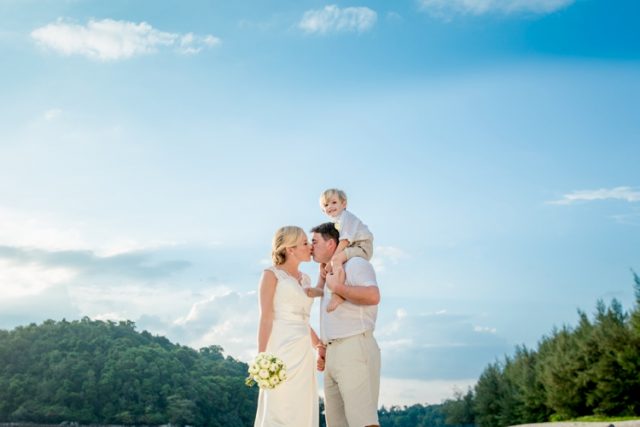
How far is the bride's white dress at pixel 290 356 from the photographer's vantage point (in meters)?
6.17

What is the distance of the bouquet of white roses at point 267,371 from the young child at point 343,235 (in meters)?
0.63

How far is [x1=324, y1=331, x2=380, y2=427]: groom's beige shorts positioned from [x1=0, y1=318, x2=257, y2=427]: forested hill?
73.8 metres

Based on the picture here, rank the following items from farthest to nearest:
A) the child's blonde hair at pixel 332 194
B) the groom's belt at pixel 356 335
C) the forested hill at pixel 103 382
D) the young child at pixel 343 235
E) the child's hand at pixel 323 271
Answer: the forested hill at pixel 103 382 → the child's blonde hair at pixel 332 194 → the child's hand at pixel 323 271 → the young child at pixel 343 235 → the groom's belt at pixel 356 335

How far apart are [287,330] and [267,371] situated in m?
0.48

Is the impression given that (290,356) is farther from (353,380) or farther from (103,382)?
(103,382)

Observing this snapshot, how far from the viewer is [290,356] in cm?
621

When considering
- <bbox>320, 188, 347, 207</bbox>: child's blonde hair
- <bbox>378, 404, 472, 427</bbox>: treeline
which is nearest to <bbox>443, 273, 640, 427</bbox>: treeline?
<bbox>320, 188, 347, 207</bbox>: child's blonde hair

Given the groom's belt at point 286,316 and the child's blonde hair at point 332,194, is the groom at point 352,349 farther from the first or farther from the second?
the child's blonde hair at point 332,194

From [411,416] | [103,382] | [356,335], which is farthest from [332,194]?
[411,416]

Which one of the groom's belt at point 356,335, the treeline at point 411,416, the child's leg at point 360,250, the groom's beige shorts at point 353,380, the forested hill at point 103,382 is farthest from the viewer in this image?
the treeline at point 411,416

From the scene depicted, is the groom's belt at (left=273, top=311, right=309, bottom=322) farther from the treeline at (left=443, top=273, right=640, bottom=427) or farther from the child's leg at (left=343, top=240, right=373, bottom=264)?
the treeline at (left=443, top=273, right=640, bottom=427)

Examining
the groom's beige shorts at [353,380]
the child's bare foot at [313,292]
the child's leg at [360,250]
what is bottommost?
the groom's beige shorts at [353,380]

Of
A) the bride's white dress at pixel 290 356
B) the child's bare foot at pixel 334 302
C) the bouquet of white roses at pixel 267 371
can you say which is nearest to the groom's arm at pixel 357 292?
the child's bare foot at pixel 334 302

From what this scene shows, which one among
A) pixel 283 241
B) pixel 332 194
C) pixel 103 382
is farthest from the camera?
pixel 103 382
